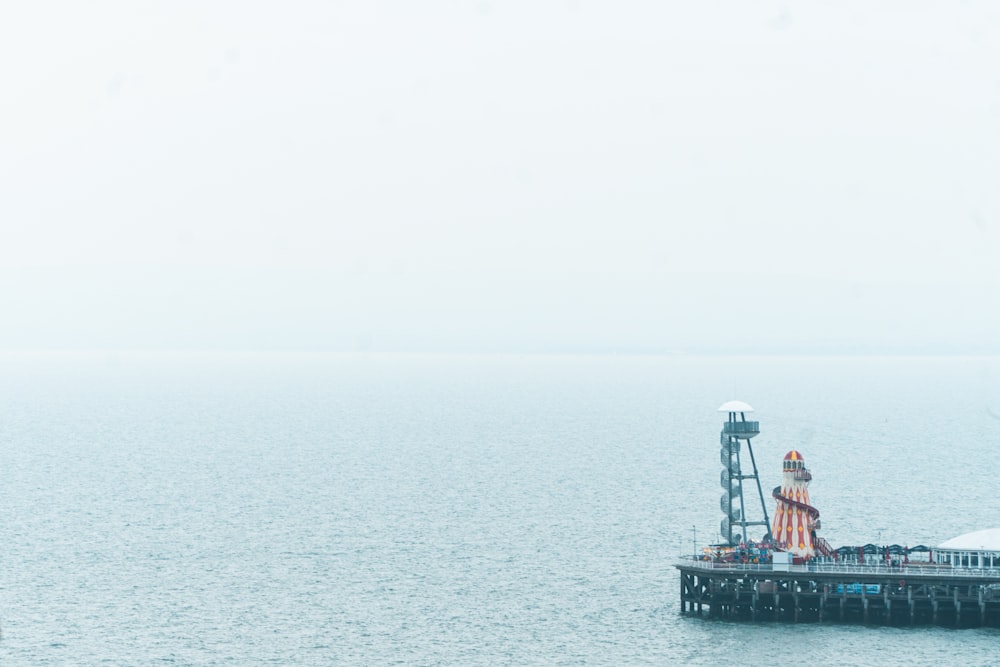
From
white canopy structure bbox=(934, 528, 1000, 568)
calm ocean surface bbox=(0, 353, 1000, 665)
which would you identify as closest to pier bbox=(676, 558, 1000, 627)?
white canopy structure bbox=(934, 528, 1000, 568)

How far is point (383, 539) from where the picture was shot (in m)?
106

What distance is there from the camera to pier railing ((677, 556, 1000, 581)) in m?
79.5

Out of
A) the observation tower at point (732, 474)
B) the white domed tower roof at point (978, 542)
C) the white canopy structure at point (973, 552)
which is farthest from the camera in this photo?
the observation tower at point (732, 474)

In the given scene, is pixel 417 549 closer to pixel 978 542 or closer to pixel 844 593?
pixel 844 593

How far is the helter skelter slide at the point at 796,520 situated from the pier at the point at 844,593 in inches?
65.9

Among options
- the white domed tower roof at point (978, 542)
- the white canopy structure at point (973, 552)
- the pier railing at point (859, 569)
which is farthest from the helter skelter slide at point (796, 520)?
the white domed tower roof at point (978, 542)

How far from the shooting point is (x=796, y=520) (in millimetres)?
83125

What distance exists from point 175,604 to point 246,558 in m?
13.8

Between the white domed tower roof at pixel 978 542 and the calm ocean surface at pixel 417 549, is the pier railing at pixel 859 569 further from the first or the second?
the calm ocean surface at pixel 417 549

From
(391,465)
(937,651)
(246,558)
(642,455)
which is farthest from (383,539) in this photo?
(642,455)

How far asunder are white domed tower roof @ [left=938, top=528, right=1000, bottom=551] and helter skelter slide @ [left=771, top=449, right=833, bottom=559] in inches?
245

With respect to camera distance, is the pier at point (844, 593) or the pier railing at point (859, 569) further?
the pier railing at point (859, 569)

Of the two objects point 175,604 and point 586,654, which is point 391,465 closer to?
point 175,604

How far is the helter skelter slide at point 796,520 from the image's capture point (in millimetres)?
82875
